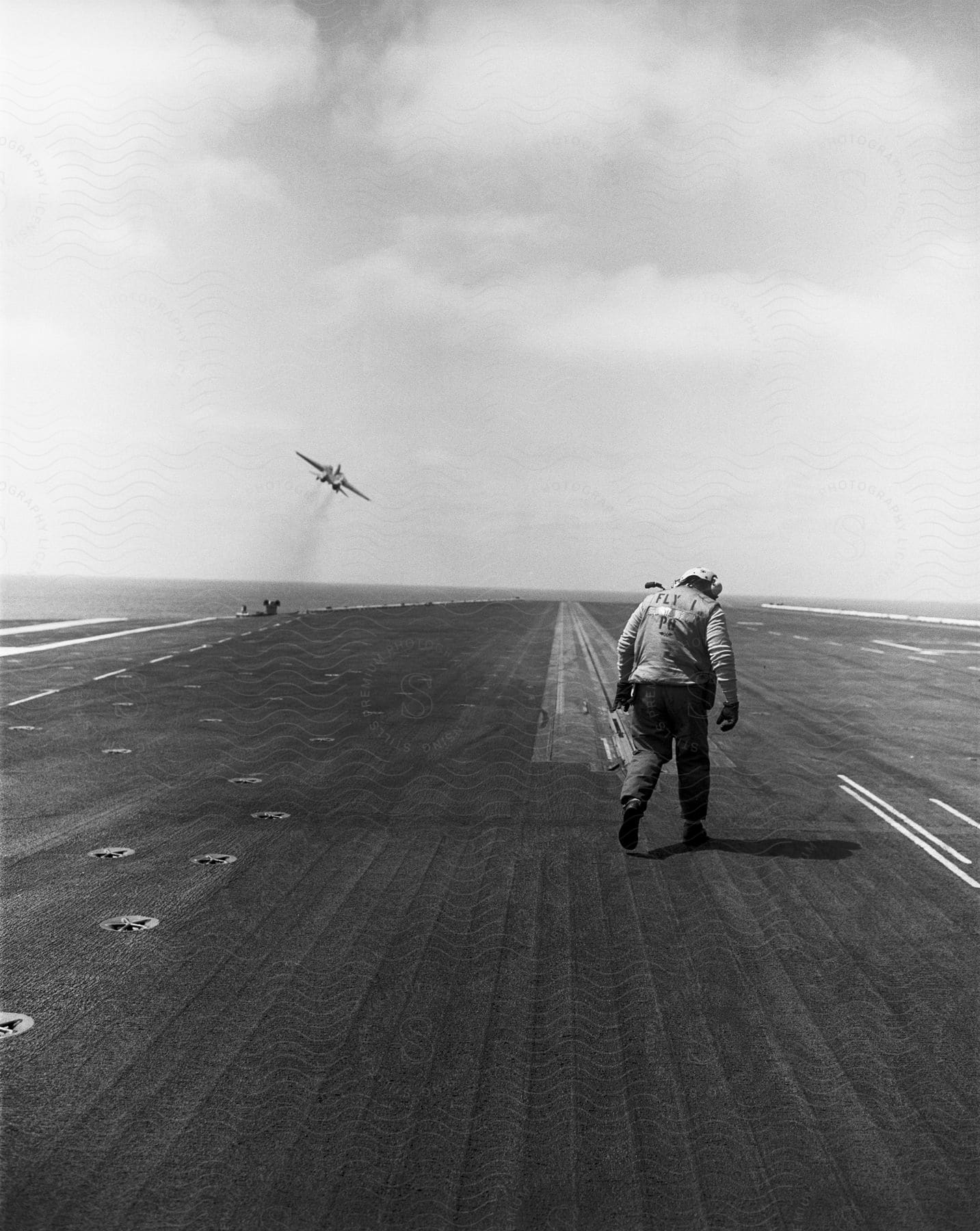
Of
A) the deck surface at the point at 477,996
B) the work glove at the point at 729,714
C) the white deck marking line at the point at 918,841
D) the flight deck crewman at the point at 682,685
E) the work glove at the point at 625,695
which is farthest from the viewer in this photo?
the work glove at the point at 625,695

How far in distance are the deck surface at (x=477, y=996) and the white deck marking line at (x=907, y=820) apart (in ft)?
0.48

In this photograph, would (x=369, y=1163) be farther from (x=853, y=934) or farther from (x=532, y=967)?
(x=853, y=934)

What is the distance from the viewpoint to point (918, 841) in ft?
26.0

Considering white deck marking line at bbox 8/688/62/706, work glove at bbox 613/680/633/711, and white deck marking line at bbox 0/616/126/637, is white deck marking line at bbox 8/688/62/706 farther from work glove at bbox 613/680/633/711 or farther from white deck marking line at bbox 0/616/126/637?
white deck marking line at bbox 0/616/126/637

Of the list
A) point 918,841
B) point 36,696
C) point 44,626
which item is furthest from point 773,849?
point 44,626

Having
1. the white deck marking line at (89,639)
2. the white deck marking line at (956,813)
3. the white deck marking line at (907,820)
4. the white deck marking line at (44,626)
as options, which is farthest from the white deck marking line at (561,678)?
the white deck marking line at (44,626)

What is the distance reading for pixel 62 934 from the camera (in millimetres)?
5418

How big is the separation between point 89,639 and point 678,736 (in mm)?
23872

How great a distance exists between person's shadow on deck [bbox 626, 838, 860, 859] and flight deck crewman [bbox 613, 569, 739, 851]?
0.50 ft

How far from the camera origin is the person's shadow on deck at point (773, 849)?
7359 mm

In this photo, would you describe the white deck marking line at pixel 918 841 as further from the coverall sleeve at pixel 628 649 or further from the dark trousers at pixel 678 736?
the coverall sleeve at pixel 628 649

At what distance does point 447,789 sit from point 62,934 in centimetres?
449

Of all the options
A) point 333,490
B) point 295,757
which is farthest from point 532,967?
point 333,490

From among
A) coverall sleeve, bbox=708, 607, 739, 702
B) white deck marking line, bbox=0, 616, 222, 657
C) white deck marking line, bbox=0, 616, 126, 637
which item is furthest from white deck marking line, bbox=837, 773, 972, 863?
white deck marking line, bbox=0, 616, 126, 637
